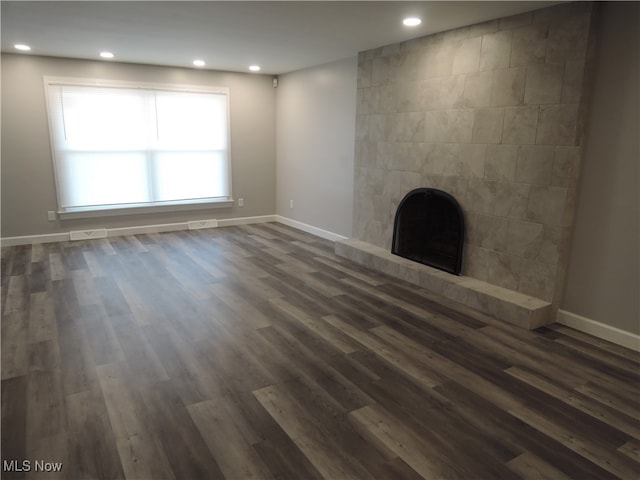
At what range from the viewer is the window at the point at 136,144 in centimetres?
561

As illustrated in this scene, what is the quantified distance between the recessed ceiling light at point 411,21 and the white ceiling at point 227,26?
5cm

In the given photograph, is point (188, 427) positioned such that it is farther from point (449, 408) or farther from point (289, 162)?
point (289, 162)

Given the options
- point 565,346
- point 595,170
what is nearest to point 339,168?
point 595,170

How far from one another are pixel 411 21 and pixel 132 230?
473cm

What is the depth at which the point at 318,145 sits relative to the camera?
20.1ft

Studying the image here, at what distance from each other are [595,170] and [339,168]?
10.5 feet

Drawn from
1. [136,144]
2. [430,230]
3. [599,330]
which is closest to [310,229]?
[430,230]

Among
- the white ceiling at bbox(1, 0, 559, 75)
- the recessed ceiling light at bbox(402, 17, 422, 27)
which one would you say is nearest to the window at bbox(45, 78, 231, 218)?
the white ceiling at bbox(1, 0, 559, 75)

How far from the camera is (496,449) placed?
2.02m

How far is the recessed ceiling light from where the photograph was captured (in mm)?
3547
